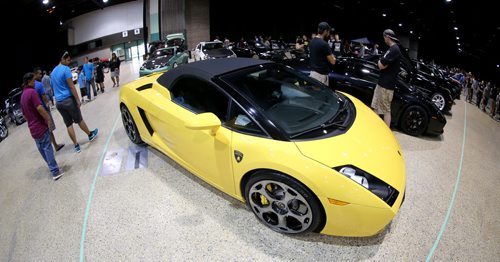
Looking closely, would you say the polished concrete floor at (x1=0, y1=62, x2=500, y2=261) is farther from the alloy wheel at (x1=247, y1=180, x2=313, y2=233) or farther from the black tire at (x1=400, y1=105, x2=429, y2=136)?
the black tire at (x1=400, y1=105, x2=429, y2=136)

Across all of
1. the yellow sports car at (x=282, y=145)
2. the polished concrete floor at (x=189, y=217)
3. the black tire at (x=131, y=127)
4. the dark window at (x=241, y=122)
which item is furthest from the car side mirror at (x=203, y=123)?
the black tire at (x=131, y=127)

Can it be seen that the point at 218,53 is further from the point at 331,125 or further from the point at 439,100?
the point at 331,125

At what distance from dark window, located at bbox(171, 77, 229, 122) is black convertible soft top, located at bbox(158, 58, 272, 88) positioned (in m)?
0.08

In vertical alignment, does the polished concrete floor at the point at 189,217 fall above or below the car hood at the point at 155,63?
below

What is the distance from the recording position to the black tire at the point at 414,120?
428cm

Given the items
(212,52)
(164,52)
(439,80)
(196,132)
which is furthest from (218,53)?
(196,132)

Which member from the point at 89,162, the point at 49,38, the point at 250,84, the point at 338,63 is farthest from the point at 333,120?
the point at 49,38

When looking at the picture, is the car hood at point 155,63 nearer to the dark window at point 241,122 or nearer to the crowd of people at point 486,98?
the dark window at point 241,122

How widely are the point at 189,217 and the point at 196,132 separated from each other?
2.70 feet

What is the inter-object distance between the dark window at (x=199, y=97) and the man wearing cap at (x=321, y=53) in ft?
7.42

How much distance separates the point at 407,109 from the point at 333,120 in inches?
100

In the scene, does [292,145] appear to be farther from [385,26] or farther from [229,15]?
[385,26]

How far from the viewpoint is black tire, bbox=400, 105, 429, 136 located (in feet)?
14.0

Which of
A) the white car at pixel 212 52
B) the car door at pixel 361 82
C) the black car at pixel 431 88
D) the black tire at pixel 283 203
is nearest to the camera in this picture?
the black tire at pixel 283 203
